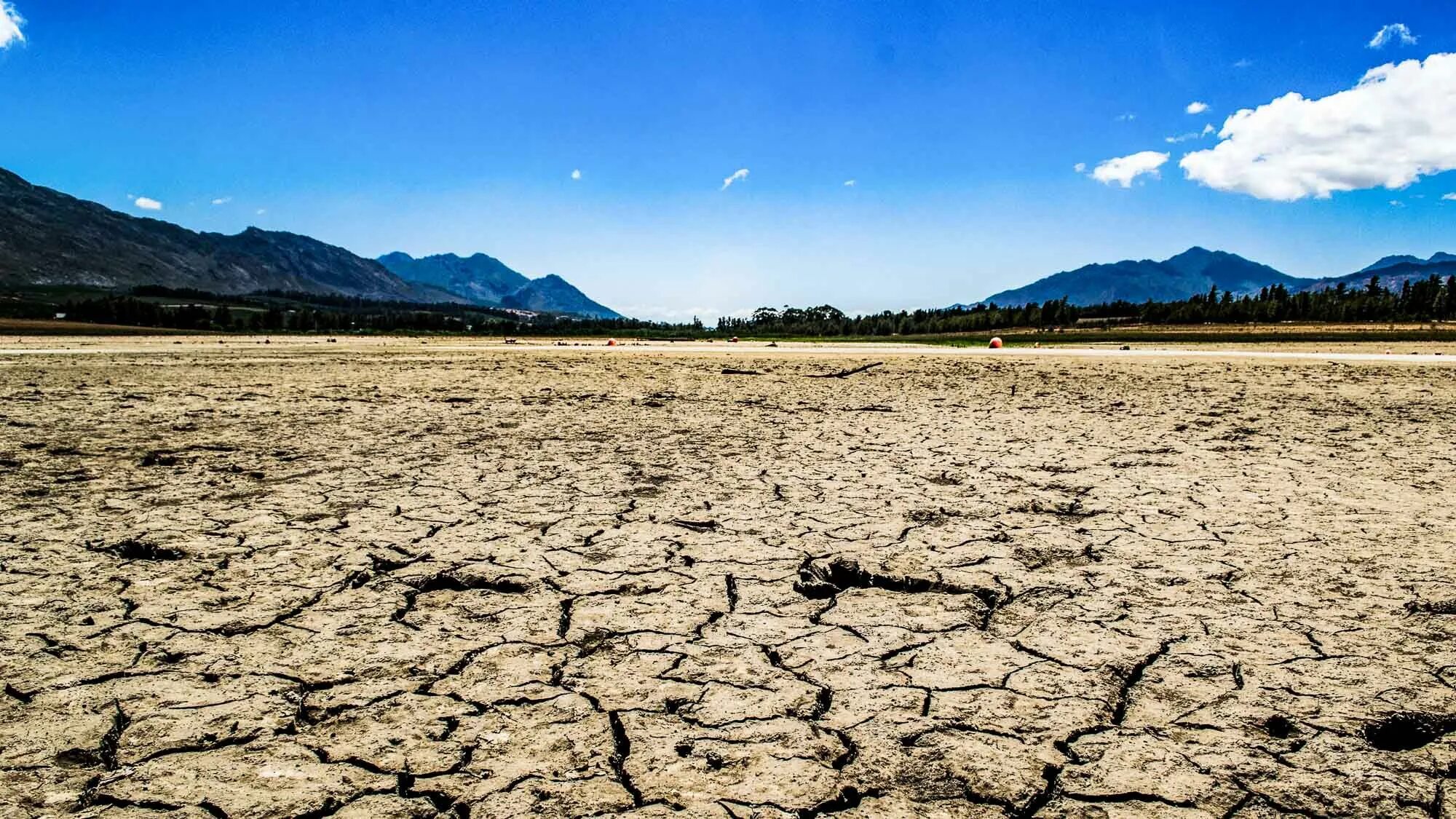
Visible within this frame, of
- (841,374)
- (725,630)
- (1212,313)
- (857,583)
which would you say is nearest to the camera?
(725,630)

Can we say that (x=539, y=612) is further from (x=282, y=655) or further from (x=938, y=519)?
(x=938, y=519)

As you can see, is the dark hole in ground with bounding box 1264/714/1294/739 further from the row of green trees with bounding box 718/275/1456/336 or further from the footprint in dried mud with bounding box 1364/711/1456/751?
the row of green trees with bounding box 718/275/1456/336

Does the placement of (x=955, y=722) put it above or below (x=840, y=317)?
below

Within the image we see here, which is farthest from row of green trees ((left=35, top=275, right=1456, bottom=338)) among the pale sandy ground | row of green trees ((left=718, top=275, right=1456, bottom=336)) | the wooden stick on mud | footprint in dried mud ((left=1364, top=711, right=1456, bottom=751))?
footprint in dried mud ((left=1364, top=711, right=1456, bottom=751))

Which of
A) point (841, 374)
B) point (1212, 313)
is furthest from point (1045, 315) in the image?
point (841, 374)

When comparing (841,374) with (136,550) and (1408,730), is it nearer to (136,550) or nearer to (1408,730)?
(136,550)

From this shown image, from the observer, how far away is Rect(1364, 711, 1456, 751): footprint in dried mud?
202cm

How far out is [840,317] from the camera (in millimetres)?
64062

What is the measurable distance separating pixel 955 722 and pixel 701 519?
2247 mm

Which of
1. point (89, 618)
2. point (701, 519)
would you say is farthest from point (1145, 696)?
point (89, 618)

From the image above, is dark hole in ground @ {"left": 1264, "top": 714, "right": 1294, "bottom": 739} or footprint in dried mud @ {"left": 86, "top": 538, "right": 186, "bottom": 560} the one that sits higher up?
footprint in dried mud @ {"left": 86, "top": 538, "right": 186, "bottom": 560}

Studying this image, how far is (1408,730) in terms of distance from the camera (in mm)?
2074

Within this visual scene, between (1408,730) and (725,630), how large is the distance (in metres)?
2.09

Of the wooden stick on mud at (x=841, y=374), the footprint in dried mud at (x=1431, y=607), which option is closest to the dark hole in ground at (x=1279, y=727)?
the footprint in dried mud at (x=1431, y=607)
